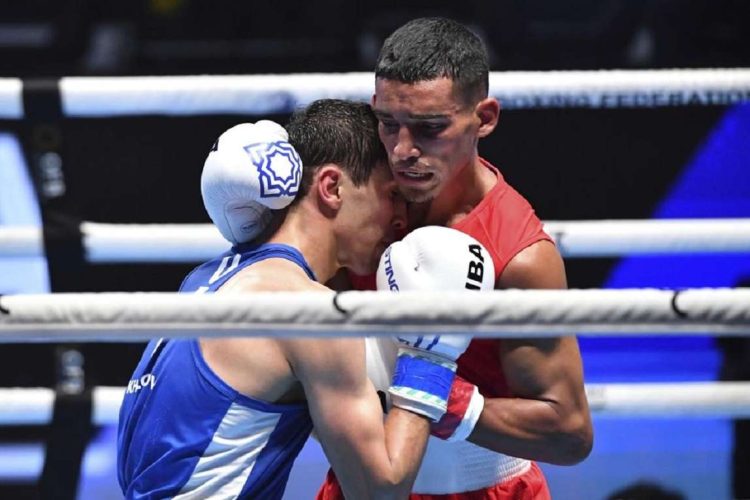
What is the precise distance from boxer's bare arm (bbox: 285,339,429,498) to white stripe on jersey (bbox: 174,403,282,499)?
0.39ft

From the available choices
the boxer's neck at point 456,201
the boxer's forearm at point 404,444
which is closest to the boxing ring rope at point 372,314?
the boxer's forearm at point 404,444

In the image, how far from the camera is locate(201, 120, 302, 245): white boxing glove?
220cm

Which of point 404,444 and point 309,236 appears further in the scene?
point 309,236

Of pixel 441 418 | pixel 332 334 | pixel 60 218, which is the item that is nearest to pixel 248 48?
pixel 60 218

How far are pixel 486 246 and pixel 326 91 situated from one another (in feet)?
2.55

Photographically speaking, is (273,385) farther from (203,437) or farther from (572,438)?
(572,438)

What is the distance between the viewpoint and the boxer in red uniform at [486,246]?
90.3 inches

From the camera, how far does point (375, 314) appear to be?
1.69 m

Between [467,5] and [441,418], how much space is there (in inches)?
114

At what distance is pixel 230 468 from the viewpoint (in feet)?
6.99

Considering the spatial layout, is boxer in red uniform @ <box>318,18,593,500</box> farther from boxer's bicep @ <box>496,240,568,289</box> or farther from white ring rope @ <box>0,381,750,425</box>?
white ring rope @ <box>0,381,750,425</box>

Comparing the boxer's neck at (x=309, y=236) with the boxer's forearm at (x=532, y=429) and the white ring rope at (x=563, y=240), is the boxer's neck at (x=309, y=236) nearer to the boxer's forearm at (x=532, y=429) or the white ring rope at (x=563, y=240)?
the boxer's forearm at (x=532, y=429)

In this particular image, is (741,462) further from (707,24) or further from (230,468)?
(230,468)

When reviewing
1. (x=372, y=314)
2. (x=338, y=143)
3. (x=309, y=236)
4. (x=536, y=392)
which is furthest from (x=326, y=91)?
(x=372, y=314)
